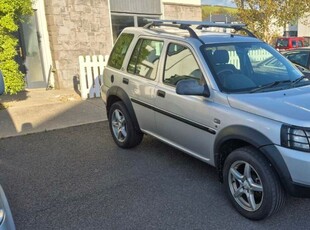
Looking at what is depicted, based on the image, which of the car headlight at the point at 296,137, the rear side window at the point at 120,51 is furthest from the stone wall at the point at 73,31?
the car headlight at the point at 296,137

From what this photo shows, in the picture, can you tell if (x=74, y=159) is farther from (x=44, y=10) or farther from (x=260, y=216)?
(x=44, y=10)

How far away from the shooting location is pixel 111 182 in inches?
158

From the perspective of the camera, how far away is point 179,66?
12.9 ft

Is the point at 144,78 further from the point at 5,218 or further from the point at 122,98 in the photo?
the point at 5,218

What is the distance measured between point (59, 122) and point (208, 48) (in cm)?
397

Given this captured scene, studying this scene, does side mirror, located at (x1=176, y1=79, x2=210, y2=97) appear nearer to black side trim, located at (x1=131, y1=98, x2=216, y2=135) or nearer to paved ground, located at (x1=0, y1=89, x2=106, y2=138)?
black side trim, located at (x1=131, y1=98, x2=216, y2=135)

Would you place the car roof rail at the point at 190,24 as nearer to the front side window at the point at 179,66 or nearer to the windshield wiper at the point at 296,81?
the front side window at the point at 179,66

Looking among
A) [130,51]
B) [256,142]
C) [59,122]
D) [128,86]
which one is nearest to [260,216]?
[256,142]

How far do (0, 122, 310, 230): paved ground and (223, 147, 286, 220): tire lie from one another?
5.1 inches

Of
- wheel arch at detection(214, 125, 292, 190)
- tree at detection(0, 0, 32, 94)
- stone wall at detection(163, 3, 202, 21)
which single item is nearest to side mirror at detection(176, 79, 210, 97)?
wheel arch at detection(214, 125, 292, 190)

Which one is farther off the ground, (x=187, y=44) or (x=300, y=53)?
(x=187, y=44)

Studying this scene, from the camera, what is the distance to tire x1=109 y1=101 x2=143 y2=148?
15.8ft

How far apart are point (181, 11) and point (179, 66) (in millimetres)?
9691

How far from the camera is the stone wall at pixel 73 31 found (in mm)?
9594
